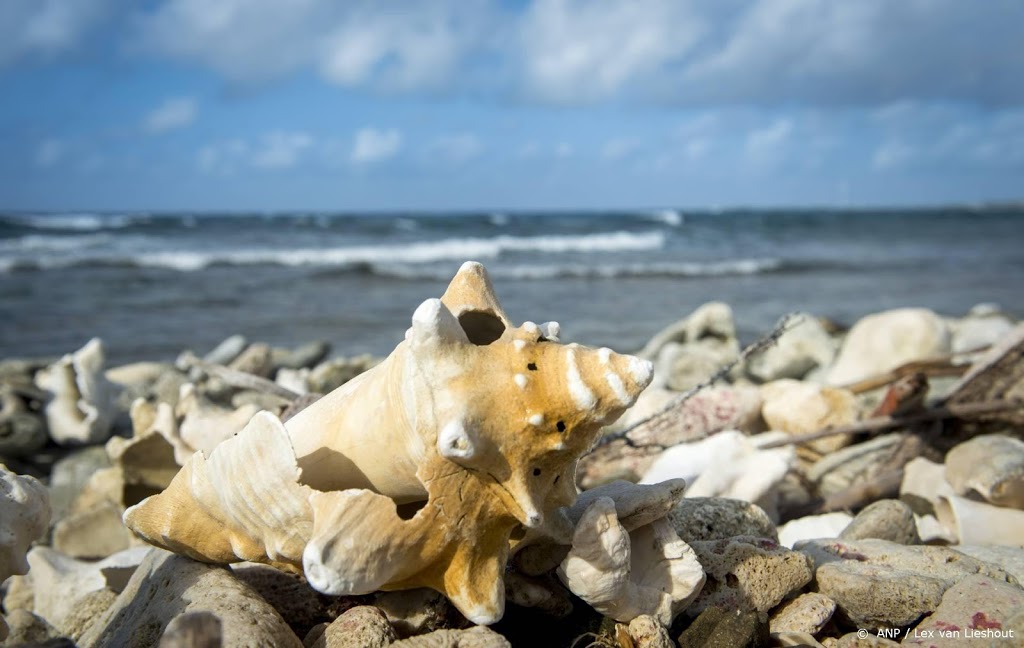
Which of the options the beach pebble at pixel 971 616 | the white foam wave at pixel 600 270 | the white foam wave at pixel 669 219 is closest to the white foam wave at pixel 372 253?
the white foam wave at pixel 600 270

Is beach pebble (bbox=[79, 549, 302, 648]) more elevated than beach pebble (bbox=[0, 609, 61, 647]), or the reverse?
beach pebble (bbox=[79, 549, 302, 648])

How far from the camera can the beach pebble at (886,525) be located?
3609 millimetres

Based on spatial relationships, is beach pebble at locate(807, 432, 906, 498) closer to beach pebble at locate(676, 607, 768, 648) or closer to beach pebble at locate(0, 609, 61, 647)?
beach pebble at locate(676, 607, 768, 648)

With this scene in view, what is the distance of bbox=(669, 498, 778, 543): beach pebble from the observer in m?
3.16

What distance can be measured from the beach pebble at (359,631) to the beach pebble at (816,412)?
3.93 m

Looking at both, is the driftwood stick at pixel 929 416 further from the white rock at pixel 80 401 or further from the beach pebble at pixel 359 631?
the white rock at pixel 80 401

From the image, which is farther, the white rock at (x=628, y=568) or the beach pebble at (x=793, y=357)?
the beach pebble at (x=793, y=357)

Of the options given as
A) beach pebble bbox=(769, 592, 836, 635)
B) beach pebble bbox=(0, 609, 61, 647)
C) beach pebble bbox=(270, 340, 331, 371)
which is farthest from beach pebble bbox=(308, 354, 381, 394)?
beach pebble bbox=(769, 592, 836, 635)

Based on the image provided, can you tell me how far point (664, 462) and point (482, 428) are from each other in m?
2.87

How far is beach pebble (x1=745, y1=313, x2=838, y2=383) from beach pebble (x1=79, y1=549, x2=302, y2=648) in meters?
6.55

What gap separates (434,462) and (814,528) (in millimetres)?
2551

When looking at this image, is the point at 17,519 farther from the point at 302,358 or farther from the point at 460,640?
the point at 302,358

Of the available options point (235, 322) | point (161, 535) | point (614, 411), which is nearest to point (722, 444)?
point (614, 411)

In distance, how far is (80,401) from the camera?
655cm
